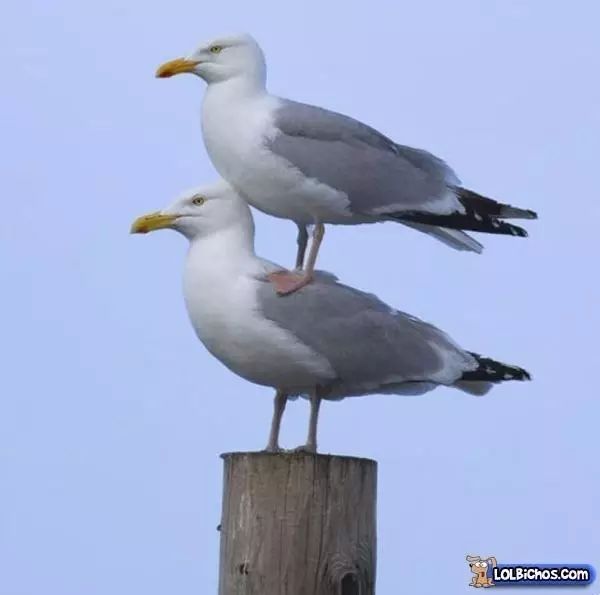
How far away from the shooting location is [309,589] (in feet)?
15.3

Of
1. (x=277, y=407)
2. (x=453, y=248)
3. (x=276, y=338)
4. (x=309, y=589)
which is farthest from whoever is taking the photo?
(x=453, y=248)

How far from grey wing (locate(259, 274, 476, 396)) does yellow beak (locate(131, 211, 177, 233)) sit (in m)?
0.53

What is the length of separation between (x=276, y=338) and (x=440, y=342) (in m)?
0.82

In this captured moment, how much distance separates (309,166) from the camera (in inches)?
248

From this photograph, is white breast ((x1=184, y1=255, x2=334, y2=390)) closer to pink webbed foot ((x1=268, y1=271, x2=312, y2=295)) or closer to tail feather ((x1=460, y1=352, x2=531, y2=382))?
pink webbed foot ((x1=268, y1=271, x2=312, y2=295))

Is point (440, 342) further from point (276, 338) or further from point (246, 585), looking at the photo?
point (246, 585)

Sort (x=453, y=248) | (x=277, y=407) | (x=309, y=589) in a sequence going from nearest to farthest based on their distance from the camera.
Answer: (x=309, y=589), (x=277, y=407), (x=453, y=248)

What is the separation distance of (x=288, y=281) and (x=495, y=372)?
1005 millimetres

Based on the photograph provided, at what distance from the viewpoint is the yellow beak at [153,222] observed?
5.98 m

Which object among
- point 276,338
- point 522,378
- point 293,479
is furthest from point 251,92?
point 293,479

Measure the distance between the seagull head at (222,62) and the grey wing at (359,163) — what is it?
0.24m

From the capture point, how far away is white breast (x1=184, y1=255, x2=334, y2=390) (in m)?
5.70

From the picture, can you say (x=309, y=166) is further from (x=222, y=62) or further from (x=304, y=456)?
(x=304, y=456)

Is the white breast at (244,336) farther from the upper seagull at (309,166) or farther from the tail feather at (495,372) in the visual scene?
the tail feather at (495,372)
